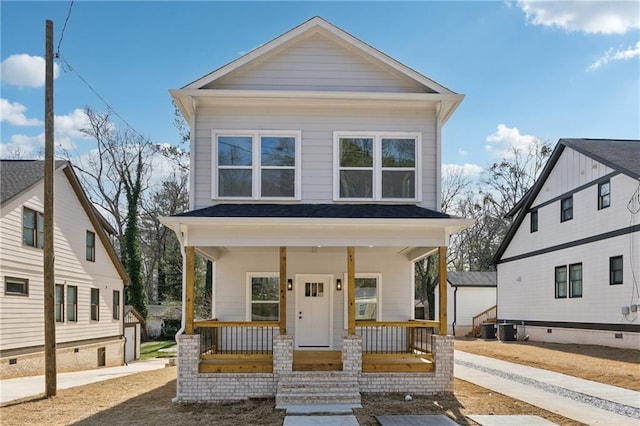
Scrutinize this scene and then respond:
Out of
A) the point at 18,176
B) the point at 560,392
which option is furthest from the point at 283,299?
the point at 18,176

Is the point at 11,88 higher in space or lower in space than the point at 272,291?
higher

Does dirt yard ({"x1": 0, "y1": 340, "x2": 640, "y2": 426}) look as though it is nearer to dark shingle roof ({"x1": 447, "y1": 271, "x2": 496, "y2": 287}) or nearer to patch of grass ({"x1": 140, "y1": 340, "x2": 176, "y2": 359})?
patch of grass ({"x1": 140, "y1": 340, "x2": 176, "y2": 359})

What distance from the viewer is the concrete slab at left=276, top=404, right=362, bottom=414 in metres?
9.12

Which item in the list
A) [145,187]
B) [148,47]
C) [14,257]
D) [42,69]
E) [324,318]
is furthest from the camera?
[145,187]

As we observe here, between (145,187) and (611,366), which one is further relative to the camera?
(145,187)

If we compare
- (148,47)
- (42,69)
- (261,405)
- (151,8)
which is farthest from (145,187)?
(261,405)

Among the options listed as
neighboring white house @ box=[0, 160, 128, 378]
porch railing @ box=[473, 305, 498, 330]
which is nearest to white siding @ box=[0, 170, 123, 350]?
neighboring white house @ box=[0, 160, 128, 378]

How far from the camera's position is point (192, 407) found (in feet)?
32.3

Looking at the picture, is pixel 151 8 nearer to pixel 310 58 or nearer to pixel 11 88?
pixel 310 58

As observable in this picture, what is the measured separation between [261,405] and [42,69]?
7866 millimetres

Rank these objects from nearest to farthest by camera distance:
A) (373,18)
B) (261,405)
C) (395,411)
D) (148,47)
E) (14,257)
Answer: (395,411)
(261,405)
(373,18)
(14,257)
(148,47)

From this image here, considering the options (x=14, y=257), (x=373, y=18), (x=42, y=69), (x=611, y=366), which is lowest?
(x=611, y=366)

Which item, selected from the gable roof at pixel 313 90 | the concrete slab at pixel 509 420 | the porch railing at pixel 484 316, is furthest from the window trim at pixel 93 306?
the porch railing at pixel 484 316

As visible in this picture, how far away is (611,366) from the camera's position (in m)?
13.3
